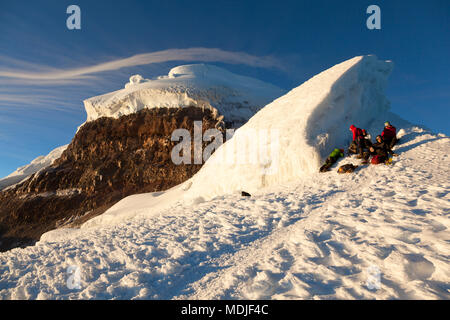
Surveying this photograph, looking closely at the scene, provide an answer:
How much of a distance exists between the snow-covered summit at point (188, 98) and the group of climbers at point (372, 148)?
22.9 metres

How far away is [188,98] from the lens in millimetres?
32969

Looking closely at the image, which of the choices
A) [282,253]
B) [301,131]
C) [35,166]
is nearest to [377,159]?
[301,131]

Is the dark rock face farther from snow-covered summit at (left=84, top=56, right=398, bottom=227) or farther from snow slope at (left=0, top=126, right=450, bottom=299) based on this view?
snow slope at (left=0, top=126, right=450, bottom=299)

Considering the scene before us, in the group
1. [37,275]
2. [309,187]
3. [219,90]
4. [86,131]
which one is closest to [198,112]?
[219,90]

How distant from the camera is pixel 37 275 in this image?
14.5 feet

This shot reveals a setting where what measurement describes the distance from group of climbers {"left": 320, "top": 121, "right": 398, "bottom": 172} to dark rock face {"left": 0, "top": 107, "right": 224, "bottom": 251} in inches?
839

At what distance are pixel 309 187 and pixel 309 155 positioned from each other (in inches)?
82.3

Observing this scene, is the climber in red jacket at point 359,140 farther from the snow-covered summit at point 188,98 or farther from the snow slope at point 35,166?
the snow slope at point 35,166

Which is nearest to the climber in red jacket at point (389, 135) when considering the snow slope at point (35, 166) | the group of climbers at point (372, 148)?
the group of climbers at point (372, 148)

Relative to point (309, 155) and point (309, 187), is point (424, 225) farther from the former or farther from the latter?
point (309, 155)

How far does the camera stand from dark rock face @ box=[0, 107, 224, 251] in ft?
97.8

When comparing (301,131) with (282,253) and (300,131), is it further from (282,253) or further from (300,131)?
(282,253)

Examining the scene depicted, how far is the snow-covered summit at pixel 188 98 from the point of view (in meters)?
32.8

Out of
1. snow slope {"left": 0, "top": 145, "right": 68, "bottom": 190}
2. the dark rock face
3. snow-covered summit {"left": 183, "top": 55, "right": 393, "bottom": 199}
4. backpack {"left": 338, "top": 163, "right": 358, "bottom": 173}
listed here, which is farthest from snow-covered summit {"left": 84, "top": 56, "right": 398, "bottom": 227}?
snow slope {"left": 0, "top": 145, "right": 68, "bottom": 190}
